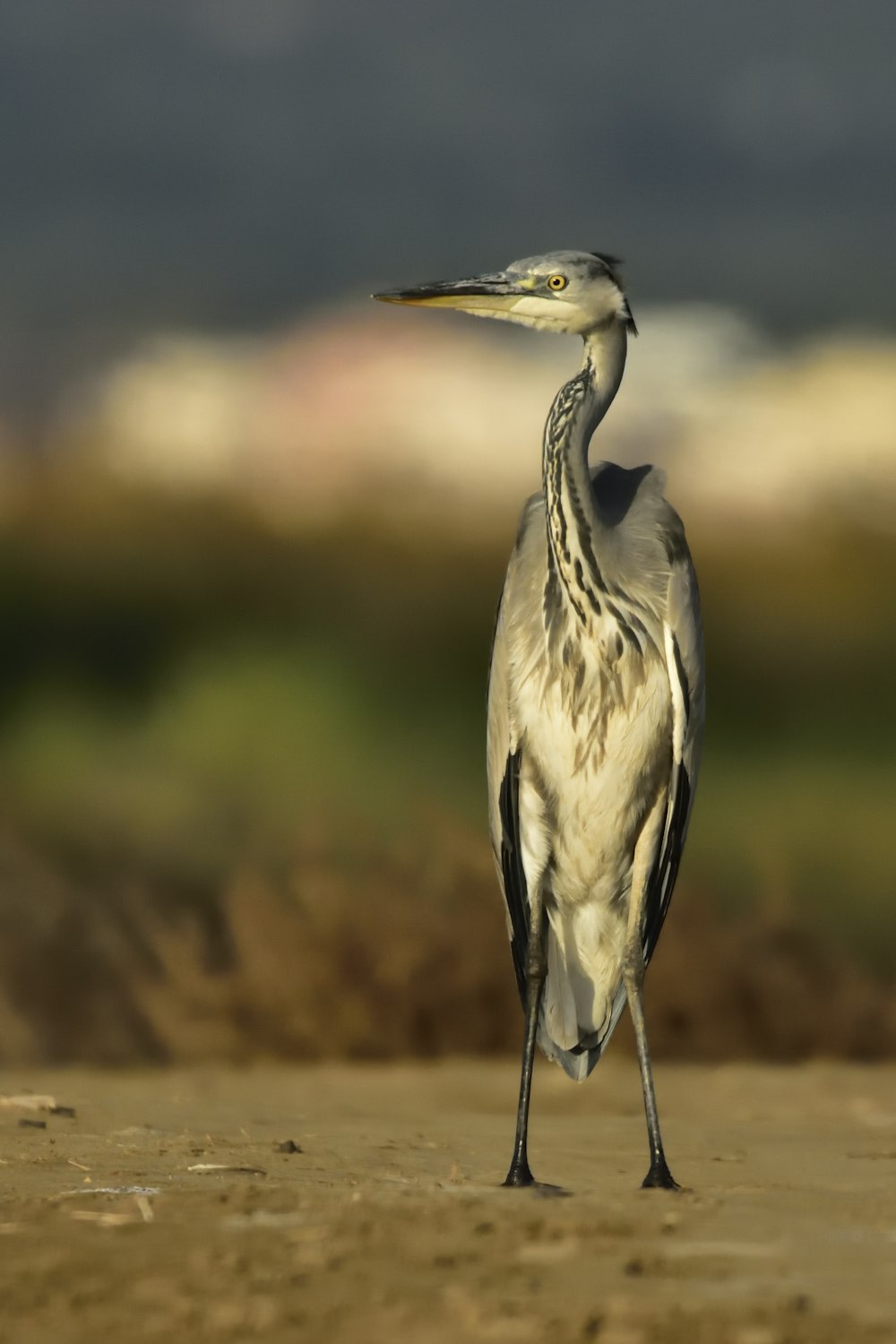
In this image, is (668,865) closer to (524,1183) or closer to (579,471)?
(524,1183)

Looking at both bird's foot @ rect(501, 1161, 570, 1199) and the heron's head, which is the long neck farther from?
bird's foot @ rect(501, 1161, 570, 1199)

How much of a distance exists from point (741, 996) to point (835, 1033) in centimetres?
64

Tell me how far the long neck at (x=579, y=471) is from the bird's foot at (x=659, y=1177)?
1.69m

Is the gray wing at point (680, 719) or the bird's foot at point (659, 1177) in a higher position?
the gray wing at point (680, 719)

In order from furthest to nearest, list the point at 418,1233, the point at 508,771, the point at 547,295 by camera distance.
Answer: the point at 547,295
the point at 508,771
the point at 418,1233

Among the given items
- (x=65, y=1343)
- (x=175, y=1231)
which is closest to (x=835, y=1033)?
(x=175, y=1231)

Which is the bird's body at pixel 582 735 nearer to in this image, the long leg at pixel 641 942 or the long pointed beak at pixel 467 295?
the long leg at pixel 641 942

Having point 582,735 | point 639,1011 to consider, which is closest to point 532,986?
point 639,1011

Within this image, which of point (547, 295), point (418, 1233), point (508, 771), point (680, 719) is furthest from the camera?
point (547, 295)

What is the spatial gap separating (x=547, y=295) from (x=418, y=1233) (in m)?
3.35

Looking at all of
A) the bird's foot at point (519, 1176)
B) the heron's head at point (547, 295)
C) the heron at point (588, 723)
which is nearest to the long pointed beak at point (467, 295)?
the heron's head at point (547, 295)

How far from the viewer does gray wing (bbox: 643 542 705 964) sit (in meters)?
6.02

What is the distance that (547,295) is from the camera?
21.5ft

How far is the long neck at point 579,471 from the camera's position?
607 centimetres
